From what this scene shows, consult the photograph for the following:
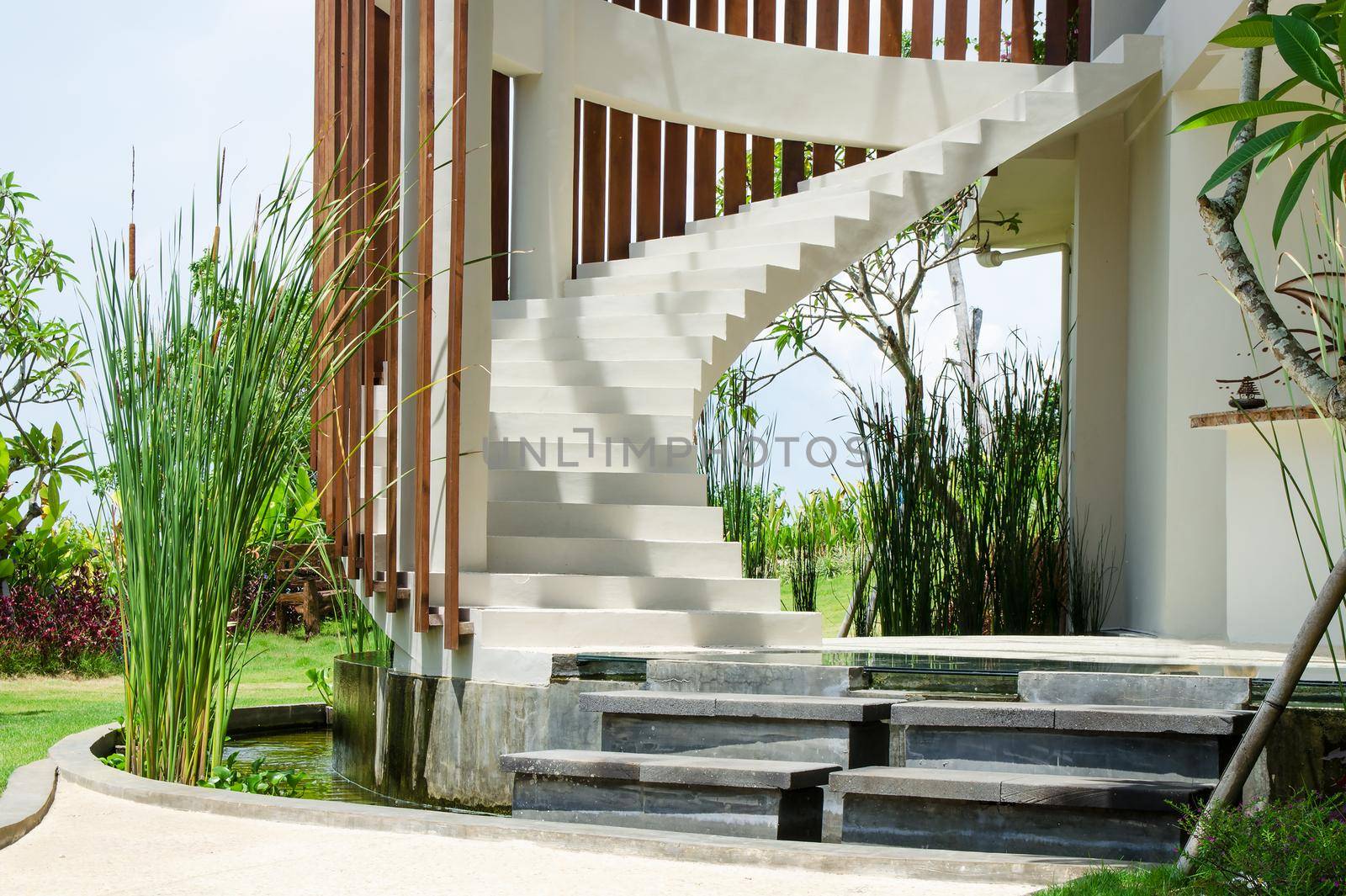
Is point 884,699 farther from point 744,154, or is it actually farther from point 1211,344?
point 744,154

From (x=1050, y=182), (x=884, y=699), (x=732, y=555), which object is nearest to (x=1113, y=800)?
(x=884, y=699)

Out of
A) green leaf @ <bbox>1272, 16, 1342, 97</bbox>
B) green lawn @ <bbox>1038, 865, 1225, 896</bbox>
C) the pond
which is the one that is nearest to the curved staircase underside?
the pond

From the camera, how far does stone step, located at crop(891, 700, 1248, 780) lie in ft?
7.63

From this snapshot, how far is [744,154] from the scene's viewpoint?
7.48 metres

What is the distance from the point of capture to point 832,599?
10.6 meters

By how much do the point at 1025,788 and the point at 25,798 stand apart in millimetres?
1908

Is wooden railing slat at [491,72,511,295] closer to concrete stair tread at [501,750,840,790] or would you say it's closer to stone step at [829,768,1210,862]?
concrete stair tread at [501,750,840,790]

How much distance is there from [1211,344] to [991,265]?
3.46 metres

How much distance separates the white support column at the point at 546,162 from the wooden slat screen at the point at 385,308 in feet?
5.50

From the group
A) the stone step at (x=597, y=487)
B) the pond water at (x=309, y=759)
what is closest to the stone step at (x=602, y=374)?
the stone step at (x=597, y=487)

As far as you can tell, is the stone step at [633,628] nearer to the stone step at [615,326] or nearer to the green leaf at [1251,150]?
the stone step at [615,326]

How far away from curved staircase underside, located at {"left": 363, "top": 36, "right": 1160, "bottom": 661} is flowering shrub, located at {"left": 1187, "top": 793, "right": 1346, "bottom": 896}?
1.89 meters

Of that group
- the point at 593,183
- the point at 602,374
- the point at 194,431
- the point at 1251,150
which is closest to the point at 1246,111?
the point at 1251,150

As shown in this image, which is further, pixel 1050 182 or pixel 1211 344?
pixel 1050 182
